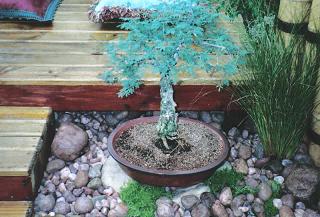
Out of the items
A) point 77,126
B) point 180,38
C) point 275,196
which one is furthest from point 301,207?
point 77,126

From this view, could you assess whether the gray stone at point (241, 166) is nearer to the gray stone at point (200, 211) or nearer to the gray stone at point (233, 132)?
the gray stone at point (233, 132)

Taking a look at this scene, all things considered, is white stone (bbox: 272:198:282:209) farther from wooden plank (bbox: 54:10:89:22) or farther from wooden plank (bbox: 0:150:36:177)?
wooden plank (bbox: 54:10:89:22)

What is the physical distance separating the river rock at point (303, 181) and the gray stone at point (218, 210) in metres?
0.41

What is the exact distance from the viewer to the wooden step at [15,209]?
2424 millimetres

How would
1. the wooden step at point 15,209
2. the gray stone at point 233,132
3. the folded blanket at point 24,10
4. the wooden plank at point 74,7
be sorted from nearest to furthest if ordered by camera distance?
the wooden step at point 15,209, the gray stone at point 233,132, the folded blanket at point 24,10, the wooden plank at point 74,7

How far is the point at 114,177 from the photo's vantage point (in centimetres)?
279

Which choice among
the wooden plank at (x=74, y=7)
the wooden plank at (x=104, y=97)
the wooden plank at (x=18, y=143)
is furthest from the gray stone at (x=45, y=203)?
the wooden plank at (x=74, y=7)

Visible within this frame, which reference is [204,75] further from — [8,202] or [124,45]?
[8,202]

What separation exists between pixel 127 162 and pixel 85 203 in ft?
1.08

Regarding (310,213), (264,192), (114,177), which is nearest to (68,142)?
(114,177)

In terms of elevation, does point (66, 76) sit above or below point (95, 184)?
above

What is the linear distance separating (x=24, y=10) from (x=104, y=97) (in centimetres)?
123

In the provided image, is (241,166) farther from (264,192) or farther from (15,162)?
(15,162)

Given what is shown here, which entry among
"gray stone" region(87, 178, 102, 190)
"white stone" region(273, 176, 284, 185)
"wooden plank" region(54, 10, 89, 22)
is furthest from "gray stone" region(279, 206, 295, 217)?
"wooden plank" region(54, 10, 89, 22)
